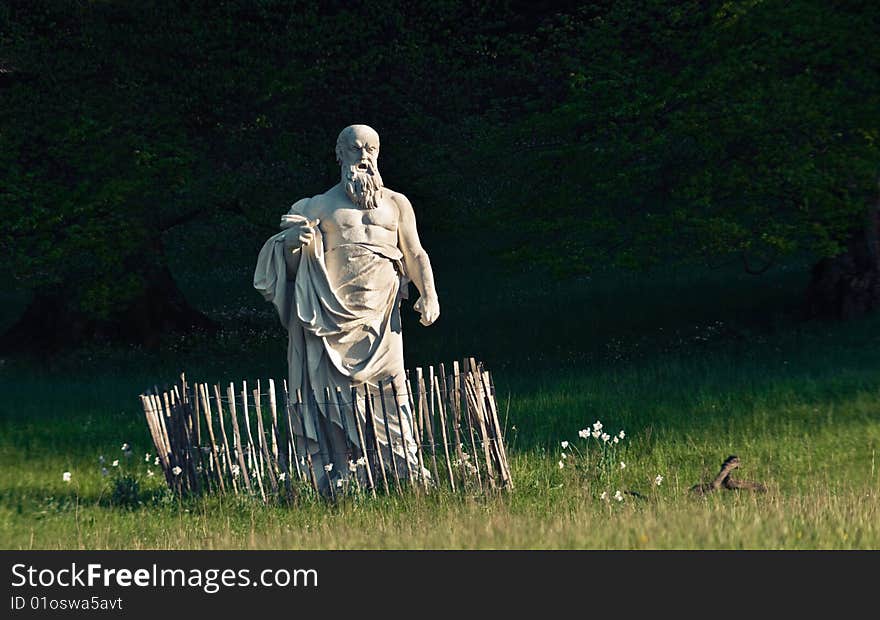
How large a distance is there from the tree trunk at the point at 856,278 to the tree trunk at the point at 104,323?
1029 centimetres

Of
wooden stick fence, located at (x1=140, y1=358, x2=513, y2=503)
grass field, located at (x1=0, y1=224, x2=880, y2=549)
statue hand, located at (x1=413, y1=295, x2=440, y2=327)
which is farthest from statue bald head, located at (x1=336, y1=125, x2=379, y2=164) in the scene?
grass field, located at (x1=0, y1=224, x2=880, y2=549)

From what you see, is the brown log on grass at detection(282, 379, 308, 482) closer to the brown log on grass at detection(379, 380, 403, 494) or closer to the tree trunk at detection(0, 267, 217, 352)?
the brown log on grass at detection(379, 380, 403, 494)

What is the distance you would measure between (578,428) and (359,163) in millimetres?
3970

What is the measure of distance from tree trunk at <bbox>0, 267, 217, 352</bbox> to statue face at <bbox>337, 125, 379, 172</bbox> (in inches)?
475

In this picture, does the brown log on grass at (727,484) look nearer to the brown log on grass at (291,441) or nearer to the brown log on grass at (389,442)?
the brown log on grass at (389,442)

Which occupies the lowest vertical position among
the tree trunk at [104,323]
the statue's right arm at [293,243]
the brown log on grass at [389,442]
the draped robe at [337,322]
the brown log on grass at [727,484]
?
the brown log on grass at [727,484]

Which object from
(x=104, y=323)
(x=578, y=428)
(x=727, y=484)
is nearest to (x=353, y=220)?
(x=727, y=484)

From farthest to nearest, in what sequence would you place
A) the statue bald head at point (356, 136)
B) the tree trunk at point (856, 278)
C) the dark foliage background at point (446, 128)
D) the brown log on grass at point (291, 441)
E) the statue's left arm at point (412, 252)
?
the tree trunk at point (856, 278) → the dark foliage background at point (446, 128) → the statue's left arm at point (412, 252) → the statue bald head at point (356, 136) → the brown log on grass at point (291, 441)

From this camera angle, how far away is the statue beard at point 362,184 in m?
9.07

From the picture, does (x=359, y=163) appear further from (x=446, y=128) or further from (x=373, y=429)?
(x=446, y=128)

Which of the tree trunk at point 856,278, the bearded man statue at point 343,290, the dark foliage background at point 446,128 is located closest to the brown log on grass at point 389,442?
the bearded man statue at point 343,290

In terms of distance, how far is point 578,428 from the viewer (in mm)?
11719

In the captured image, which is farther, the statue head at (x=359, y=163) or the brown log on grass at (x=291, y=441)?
the statue head at (x=359, y=163)

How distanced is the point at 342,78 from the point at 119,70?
3.48m
